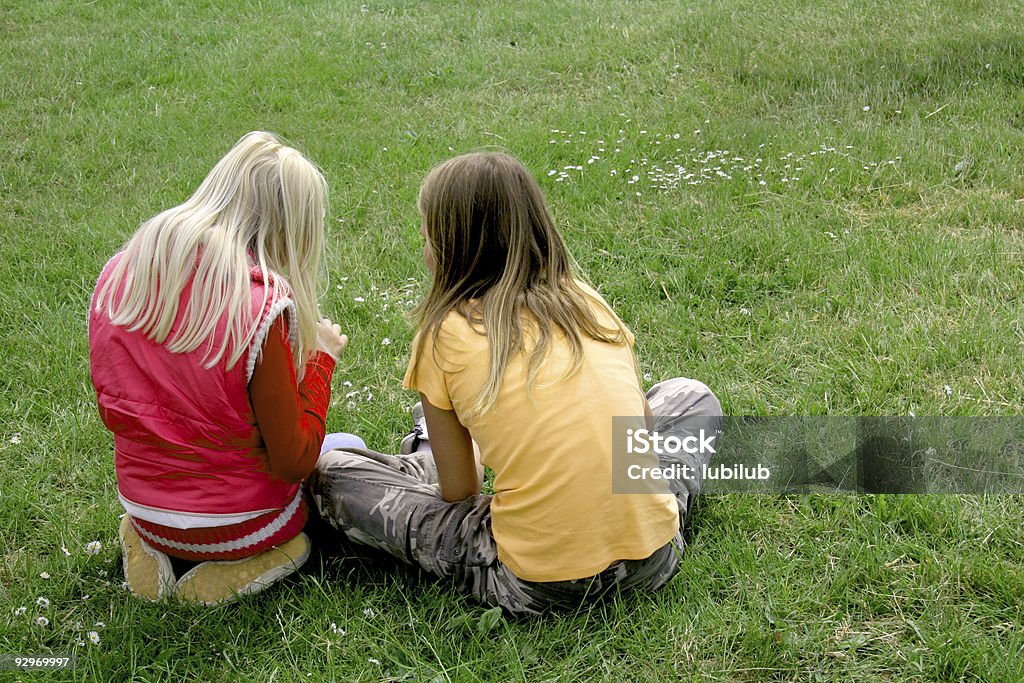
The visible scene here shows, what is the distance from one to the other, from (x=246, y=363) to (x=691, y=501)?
1313 mm

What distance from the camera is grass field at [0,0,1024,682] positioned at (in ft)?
8.16

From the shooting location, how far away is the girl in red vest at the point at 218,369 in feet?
7.59

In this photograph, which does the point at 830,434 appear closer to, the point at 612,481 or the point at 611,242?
the point at 612,481

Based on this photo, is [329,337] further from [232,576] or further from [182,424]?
[232,576]

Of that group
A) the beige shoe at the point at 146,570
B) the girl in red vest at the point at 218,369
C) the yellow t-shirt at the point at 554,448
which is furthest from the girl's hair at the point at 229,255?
the beige shoe at the point at 146,570

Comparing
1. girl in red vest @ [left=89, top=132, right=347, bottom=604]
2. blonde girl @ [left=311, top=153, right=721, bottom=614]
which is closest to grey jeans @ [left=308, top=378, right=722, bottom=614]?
blonde girl @ [left=311, top=153, right=721, bottom=614]

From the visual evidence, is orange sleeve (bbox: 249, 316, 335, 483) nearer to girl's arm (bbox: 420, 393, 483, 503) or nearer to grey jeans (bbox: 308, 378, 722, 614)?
grey jeans (bbox: 308, 378, 722, 614)

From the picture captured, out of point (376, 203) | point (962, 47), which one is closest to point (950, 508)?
point (376, 203)

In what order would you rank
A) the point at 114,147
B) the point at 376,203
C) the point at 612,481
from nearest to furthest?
the point at 612,481
the point at 376,203
the point at 114,147

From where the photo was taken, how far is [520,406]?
7.53 feet

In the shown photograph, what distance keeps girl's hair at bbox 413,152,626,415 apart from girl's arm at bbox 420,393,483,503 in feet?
0.50

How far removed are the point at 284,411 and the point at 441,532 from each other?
52 centimetres

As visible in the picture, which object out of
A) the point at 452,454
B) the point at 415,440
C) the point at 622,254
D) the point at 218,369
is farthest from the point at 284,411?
the point at 622,254

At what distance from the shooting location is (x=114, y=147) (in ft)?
18.6
